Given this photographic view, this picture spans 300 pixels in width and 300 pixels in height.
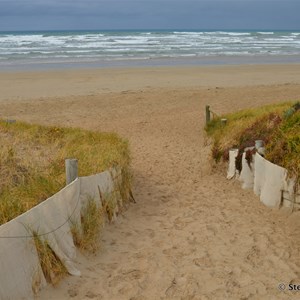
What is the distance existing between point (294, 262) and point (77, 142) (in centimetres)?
453

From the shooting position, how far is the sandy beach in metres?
5.46

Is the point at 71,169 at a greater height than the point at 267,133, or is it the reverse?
the point at 71,169

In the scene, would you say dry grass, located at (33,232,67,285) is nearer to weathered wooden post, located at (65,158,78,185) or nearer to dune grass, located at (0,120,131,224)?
dune grass, located at (0,120,131,224)

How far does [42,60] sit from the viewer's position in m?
36.1

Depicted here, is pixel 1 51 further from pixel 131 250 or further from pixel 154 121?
pixel 131 250

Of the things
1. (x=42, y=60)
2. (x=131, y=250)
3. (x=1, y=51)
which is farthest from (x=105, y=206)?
(x=1, y=51)

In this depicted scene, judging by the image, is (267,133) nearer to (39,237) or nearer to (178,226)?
(178,226)

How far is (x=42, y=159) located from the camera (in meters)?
7.68

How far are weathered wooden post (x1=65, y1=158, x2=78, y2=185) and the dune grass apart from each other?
0.62 ft

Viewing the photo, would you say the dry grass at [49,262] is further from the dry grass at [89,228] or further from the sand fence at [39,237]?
the dry grass at [89,228]

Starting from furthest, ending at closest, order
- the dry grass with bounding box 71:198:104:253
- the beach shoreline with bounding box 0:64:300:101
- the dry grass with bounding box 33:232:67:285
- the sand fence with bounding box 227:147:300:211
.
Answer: the beach shoreline with bounding box 0:64:300:101
the sand fence with bounding box 227:147:300:211
the dry grass with bounding box 71:198:104:253
the dry grass with bounding box 33:232:67:285

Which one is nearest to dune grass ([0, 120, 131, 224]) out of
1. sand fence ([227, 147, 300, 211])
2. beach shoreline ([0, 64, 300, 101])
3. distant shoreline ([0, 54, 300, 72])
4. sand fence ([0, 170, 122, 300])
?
sand fence ([0, 170, 122, 300])

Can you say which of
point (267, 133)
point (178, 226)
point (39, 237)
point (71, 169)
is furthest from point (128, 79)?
point (39, 237)

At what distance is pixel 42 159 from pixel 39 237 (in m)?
2.63
